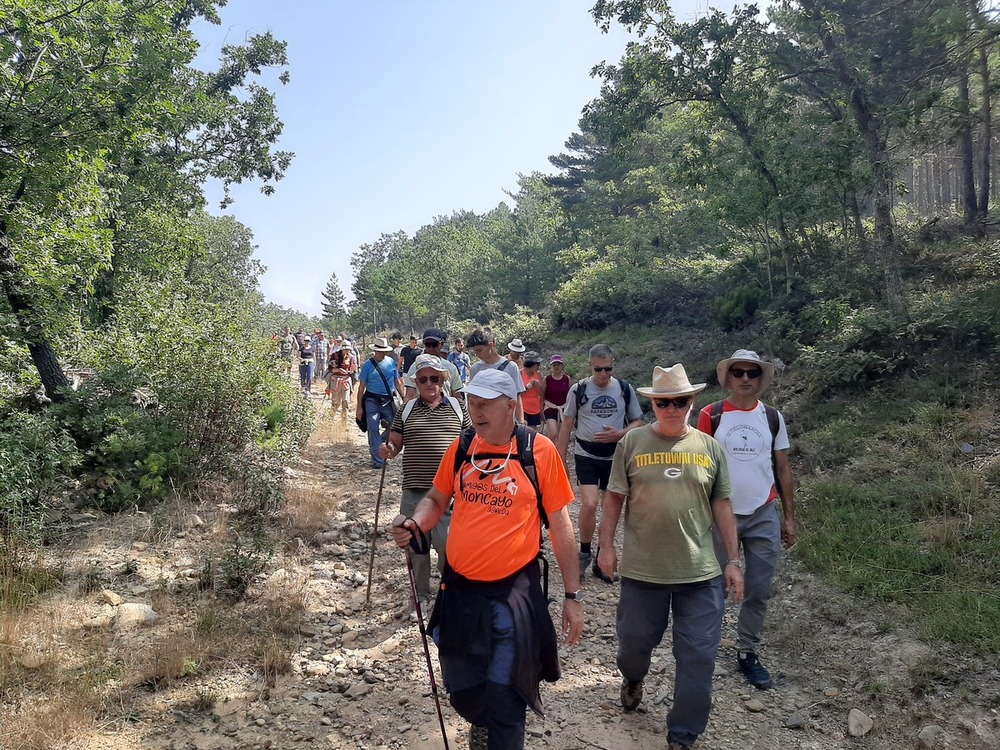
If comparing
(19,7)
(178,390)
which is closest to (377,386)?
(178,390)

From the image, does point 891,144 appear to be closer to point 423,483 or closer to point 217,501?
point 423,483

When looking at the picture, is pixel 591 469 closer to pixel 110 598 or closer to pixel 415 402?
pixel 415 402

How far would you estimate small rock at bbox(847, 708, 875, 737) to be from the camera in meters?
3.37

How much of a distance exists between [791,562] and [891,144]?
9017 mm

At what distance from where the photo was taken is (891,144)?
10.8 m

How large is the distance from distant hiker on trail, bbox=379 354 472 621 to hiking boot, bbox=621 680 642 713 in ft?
5.19

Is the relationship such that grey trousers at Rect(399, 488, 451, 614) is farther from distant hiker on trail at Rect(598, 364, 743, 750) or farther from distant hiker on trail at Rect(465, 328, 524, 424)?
distant hiker on trail at Rect(465, 328, 524, 424)

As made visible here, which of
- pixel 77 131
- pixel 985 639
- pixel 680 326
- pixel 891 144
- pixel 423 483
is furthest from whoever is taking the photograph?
pixel 680 326

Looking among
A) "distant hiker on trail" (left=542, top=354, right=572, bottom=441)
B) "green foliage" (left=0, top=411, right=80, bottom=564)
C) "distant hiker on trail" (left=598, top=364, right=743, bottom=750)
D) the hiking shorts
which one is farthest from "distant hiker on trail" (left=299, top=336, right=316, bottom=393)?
"distant hiker on trail" (left=598, top=364, right=743, bottom=750)

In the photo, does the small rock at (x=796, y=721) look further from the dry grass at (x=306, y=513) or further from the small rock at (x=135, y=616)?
the dry grass at (x=306, y=513)

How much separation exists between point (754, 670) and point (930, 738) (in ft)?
3.20

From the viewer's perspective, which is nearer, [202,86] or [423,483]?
[423,483]

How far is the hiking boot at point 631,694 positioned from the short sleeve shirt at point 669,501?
804 mm

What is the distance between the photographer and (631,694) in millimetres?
3564
